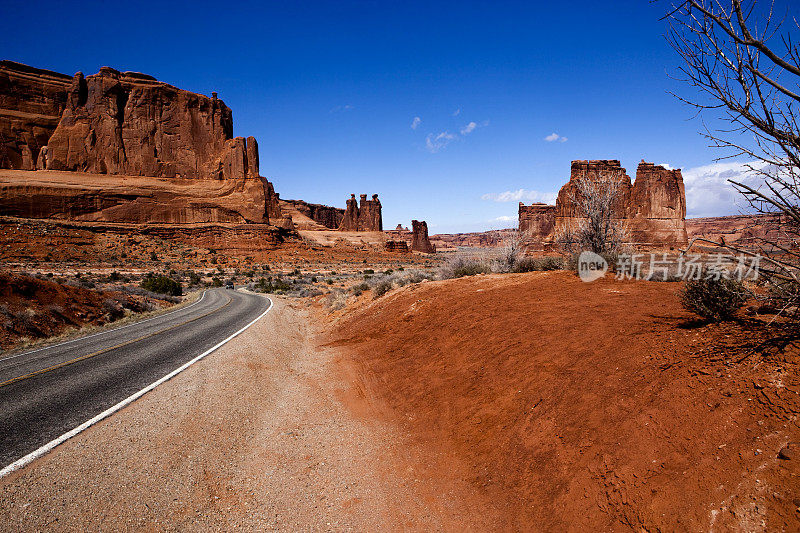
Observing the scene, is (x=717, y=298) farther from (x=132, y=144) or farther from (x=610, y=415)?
(x=132, y=144)

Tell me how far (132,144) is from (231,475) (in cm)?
7726

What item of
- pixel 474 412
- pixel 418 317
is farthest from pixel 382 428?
pixel 418 317

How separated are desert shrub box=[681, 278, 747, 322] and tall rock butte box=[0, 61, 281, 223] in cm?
6599

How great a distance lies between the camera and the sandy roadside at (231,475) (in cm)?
327

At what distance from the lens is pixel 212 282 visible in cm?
3778

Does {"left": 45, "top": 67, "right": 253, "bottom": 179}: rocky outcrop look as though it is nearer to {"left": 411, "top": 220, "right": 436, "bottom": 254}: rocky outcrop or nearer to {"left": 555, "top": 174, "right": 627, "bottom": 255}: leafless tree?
{"left": 411, "top": 220, "right": 436, "bottom": 254}: rocky outcrop

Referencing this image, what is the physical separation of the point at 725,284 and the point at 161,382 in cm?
899

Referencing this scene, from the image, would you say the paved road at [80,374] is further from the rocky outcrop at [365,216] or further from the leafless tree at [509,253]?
the rocky outcrop at [365,216]

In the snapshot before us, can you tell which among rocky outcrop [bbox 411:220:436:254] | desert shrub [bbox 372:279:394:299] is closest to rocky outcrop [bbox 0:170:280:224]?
rocky outcrop [bbox 411:220:436:254]

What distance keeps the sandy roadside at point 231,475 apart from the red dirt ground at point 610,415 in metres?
0.51

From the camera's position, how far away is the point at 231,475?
404 cm

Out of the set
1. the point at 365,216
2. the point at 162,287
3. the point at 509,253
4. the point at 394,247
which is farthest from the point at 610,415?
the point at 365,216

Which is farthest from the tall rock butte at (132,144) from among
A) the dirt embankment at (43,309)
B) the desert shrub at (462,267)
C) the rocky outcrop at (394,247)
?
the desert shrub at (462,267)

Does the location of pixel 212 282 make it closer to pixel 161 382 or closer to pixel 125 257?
pixel 125 257
